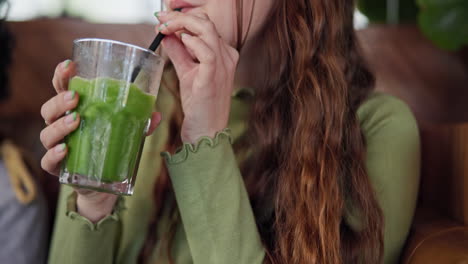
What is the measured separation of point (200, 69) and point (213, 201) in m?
0.22

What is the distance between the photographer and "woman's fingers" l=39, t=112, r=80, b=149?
0.77 metres

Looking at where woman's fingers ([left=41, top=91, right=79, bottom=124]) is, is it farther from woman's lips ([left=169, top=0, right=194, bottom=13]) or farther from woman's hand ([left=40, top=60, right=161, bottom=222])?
woman's lips ([left=169, top=0, right=194, bottom=13])

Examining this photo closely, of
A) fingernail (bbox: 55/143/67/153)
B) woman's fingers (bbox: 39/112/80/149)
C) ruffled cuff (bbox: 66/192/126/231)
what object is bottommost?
ruffled cuff (bbox: 66/192/126/231)

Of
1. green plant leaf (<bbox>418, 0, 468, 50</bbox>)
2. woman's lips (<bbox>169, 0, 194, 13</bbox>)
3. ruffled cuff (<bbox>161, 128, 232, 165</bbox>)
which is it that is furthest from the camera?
green plant leaf (<bbox>418, 0, 468, 50</bbox>)

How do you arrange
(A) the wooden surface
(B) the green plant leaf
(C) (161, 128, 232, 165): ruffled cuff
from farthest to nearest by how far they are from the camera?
(A) the wooden surface, (B) the green plant leaf, (C) (161, 128, 232, 165): ruffled cuff

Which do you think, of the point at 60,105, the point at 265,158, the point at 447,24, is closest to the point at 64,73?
the point at 60,105

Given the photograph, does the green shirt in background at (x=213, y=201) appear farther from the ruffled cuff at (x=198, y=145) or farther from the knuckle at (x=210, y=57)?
the knuckle at (x=210, y=57)

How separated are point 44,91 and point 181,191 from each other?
99 cm

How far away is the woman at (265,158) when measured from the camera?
888 millimetres

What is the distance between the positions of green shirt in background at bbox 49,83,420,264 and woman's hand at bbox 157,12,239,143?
0.10ft

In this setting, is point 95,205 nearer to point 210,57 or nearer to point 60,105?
point 60,105

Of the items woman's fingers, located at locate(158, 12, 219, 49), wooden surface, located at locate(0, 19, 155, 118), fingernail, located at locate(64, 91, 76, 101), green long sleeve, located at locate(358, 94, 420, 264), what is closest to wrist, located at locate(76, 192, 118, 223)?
fingernail, located at locate(64, 91, 76, 101)

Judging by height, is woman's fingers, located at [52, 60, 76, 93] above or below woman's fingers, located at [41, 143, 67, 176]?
above

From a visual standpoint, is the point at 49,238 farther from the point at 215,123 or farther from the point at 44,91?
the point at 215,123
